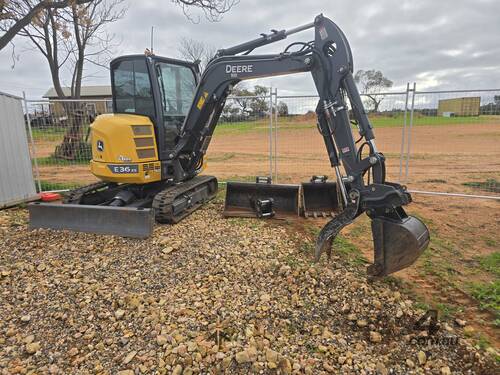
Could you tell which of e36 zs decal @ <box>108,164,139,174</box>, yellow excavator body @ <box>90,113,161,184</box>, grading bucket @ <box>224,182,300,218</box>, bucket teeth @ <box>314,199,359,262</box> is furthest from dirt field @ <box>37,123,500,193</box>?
bucket teeth @ <box>314,199,359,262</box>

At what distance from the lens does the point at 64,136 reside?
10.2 meters

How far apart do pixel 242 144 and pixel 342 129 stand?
14832 mm

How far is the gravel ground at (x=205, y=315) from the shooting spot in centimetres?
256

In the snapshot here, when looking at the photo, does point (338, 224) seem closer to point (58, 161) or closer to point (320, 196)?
point (320, 196)

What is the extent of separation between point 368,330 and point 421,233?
0.99 metres

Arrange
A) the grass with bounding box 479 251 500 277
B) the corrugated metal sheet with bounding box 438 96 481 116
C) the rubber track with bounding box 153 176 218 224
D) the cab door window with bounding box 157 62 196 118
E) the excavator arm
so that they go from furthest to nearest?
A: the corrugated metal sheet with bounding box 438 96 481 116 → the cab door window with bounding box 157 62 196 118 → the rubber track with bounding box 153 176 218 224 → the grass with bounding box 479 251 500 277 → the excavator arm

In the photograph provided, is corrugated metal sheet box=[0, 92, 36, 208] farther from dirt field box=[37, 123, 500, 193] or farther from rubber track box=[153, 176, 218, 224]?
rubber track box=[153, 176, 218, 224]

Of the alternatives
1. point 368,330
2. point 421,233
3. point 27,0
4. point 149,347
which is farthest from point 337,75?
point 27,0

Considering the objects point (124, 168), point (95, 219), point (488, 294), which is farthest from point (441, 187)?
point (95, 219)

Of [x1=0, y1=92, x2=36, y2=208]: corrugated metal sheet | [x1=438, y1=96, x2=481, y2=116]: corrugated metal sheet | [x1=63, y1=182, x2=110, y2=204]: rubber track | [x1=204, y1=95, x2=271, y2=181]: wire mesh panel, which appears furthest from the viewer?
[x1=204, y1=95, x2=271, y2=181]: wire mesh panel

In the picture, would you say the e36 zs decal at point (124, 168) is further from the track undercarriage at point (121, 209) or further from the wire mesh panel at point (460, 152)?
the wire mesh panel at point (460, 152)

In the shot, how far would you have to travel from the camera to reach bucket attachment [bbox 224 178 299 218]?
19.8 ft

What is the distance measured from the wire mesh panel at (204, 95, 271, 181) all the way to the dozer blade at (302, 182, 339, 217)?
7.60ft

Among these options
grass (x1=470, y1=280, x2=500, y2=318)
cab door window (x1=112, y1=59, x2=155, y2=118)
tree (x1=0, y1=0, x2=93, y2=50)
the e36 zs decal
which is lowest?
grass (x1=470, y1=280, x2=500, y2=318)
